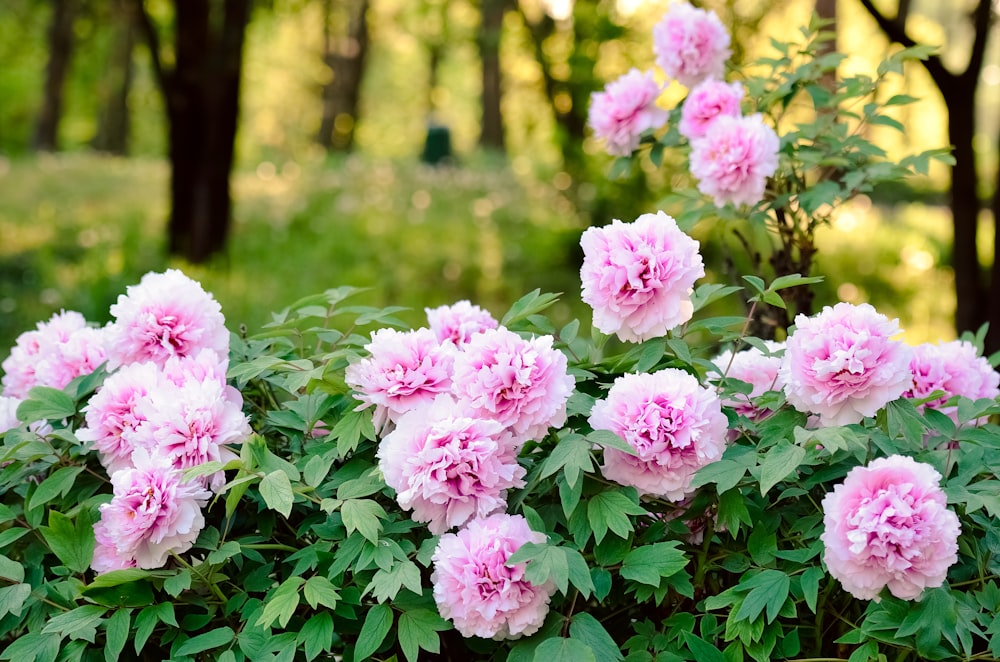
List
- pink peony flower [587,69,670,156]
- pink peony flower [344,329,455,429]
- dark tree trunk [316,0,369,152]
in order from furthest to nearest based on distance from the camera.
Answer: dark tree trunk [316,0,369,152]
pink peony flower [587,69,670,156]
pink peony flower [344,329,455,429]

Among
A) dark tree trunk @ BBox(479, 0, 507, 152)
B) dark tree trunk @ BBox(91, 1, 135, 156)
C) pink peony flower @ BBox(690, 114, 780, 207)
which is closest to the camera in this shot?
pink peony flower @ BBox(690, 114, 780, 207)

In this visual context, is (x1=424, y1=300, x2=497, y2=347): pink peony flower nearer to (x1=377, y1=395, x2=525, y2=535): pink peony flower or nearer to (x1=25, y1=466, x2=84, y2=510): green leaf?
(x1=377, y1=395, x2=525, y2=535): pink peony flower

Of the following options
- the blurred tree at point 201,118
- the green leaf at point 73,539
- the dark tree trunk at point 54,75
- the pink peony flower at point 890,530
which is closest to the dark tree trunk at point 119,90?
the dark tree trunk at point 54,75

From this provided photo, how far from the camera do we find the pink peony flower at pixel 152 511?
1.61m

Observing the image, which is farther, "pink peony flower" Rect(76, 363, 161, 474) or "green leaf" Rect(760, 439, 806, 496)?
"pink peony flower" Rect(76, 363, 161, 474)

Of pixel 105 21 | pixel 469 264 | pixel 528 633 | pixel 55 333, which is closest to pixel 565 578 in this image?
pixel 528 633

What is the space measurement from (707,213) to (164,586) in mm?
1654

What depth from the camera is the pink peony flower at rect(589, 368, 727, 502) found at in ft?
5.15

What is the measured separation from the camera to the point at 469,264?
31.6 ft

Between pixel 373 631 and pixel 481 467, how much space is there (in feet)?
0.97

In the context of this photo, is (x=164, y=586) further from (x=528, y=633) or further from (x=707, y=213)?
(x=707, y=213)

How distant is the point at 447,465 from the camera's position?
1.55 m

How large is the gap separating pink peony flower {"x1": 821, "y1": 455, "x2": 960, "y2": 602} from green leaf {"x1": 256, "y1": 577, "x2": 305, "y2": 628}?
0.77 metres

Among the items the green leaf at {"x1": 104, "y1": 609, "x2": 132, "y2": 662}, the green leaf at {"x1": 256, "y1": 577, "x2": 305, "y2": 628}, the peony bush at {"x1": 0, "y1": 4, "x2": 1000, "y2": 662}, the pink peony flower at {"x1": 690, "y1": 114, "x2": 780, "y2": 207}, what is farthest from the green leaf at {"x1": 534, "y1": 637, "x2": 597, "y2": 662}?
the pink peony flower at {"x1": 690, "y1": 114, "x2": 780, "y2": 207}
